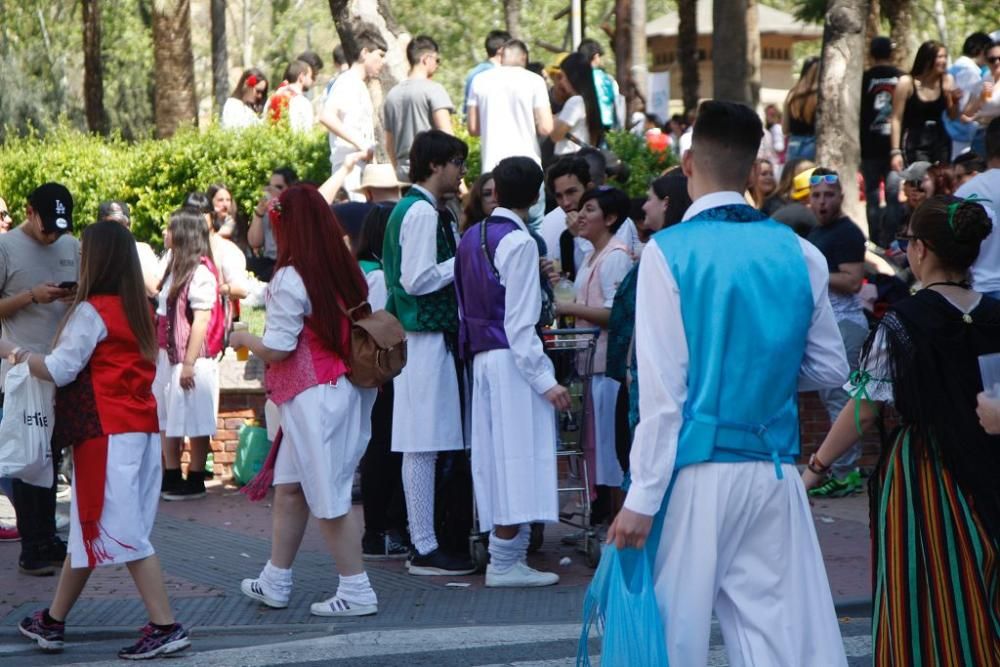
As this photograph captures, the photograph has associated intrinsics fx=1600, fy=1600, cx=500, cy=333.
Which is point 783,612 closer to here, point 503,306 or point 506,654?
point 506,654

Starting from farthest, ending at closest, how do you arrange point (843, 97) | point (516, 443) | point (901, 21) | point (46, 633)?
point (901, 21), point (843, 97), point (516, 443), point (46, 633)

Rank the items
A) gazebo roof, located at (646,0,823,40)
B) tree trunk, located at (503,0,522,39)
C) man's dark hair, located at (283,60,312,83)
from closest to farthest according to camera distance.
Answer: man's dark hair, located at (283,60,312,83) < tree trunk, located at (503,0,522,39) < gazebo roof, located at (646,0,823,40)

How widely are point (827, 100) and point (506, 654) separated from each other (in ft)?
32.9

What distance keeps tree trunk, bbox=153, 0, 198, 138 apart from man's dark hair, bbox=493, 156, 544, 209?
642 inches

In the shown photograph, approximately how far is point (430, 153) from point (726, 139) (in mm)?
4170

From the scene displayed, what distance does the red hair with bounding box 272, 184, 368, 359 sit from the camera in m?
7.52

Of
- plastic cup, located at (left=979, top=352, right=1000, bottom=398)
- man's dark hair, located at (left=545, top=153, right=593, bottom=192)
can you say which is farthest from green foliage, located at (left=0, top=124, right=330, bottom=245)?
plastic cup, located at (left=979, top=352, right=1000, bottom=398)

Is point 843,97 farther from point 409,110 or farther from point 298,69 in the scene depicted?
point 298,69

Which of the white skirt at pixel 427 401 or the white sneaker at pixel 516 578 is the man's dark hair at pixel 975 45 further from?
the white sneaker at pixel 516 578

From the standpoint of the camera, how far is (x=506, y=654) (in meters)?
6.96

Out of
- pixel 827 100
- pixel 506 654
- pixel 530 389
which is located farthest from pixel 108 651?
pixel 827 100

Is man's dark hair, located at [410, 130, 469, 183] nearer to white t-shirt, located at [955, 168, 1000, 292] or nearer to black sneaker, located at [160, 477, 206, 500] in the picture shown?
white t-shirt, located at [955, 168, 1000, 292]

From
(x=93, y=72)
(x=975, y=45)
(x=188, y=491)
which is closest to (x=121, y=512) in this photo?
(x=188, y=491)

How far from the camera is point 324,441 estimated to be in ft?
24.8
